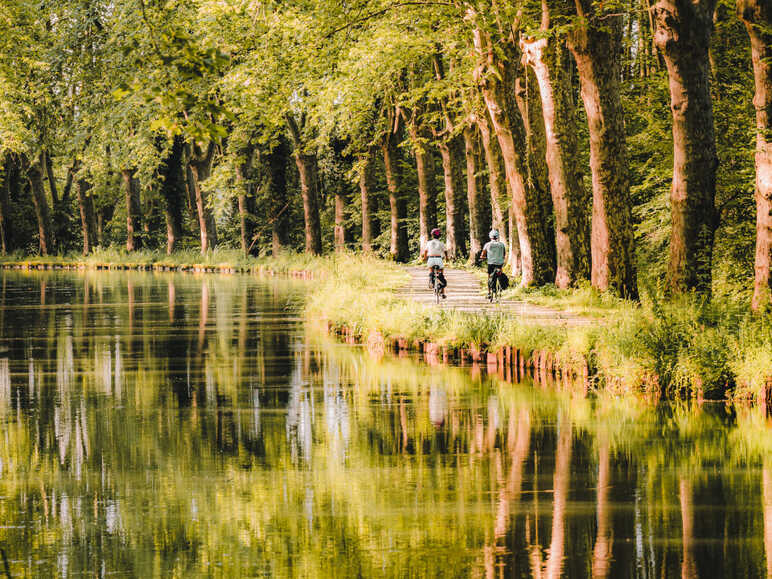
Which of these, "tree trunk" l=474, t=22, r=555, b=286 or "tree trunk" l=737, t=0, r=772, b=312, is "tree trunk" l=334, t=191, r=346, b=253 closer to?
"tree trunk" l=474, t=22, r=555, b=286

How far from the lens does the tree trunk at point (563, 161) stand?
87.1 feet

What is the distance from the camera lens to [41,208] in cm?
7606

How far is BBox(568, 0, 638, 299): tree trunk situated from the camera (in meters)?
24.1

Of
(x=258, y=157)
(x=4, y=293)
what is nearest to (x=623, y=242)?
(x=4, y=293)

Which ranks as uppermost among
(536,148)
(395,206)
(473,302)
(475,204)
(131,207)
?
(131,207)

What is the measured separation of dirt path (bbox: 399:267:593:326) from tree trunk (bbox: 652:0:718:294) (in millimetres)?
1866

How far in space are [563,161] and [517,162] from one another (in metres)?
3.62

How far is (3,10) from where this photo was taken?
65688mm

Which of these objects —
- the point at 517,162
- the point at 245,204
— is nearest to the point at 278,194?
the point at 245,204

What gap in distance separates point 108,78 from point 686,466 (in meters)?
51.8

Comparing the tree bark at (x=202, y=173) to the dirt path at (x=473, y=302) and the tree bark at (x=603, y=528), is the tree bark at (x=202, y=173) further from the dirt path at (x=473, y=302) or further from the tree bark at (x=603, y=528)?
the tree bark at (x=603, y=528)

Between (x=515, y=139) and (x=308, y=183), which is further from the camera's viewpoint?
(x=308, y=183)

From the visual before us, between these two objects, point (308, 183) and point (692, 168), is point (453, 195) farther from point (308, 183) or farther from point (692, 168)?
point (692, 168)

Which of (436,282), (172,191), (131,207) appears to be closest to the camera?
(436,282)
